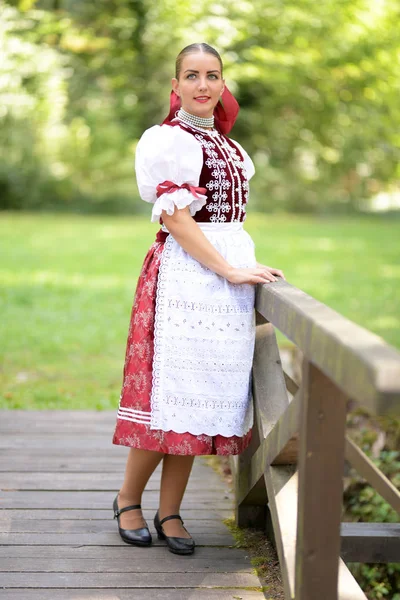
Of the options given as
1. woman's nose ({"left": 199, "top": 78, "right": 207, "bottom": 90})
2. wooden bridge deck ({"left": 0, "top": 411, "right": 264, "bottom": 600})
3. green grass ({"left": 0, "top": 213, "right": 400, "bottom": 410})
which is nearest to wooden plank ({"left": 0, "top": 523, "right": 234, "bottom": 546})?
wooden bridge deck ({"left": 0, "top": 411, "right": 264, "bottom": 600})

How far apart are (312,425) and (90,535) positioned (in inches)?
49.1

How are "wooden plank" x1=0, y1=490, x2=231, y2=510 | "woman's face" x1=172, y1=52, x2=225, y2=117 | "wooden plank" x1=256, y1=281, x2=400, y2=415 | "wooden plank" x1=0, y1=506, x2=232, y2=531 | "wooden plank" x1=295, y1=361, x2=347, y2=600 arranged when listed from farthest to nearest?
"wooden plank" x1=0, y1=490, x2=231, y2=510 → "wooden plank" x1=0, y1=506, x2=232, y2=531 → "woman's face" x1=172, y1=52, x2=225, y2=117 → "wooden plank" x1=295, y1=361, x2=347, y2=600 → "wooden plank" x1=256, y1=281, x2=400, y2=415

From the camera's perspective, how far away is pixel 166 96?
20.7 meters

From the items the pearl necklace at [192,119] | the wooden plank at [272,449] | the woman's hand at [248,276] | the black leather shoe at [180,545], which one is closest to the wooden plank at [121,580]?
the black leather shoe at [180,545]

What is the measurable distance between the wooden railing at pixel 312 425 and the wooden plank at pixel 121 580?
0.30m

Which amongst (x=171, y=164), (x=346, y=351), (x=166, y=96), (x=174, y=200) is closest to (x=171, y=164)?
(x=171, y=164)

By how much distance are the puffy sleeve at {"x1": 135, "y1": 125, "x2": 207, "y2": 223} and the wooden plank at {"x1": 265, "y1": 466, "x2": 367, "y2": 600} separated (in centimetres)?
80

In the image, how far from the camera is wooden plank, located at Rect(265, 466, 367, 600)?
2.03 meters

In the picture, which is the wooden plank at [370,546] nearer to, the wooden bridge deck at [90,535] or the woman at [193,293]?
the wooden bridge deck at [90,535]

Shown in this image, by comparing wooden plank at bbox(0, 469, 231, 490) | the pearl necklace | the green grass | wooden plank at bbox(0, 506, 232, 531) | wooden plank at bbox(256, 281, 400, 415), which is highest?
the pearl necklace

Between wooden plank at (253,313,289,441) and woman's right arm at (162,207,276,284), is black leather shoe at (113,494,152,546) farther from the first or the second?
woman's right arm at (162,207,276,284)

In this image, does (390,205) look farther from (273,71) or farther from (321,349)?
(321,349)

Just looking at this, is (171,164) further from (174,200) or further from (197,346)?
(197,346)

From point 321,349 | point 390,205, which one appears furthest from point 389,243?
point 321,349
